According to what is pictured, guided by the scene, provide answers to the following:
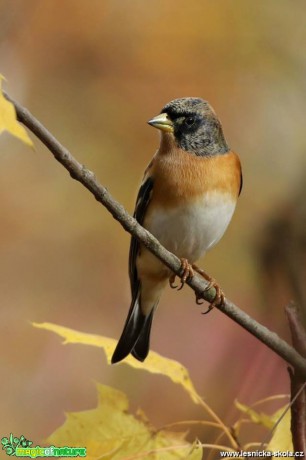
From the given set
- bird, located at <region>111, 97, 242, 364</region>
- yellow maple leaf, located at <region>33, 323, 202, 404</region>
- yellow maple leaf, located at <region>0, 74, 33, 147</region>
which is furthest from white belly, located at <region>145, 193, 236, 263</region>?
yellow maple leaf, located at <region>0, 74, 33, 147</region>

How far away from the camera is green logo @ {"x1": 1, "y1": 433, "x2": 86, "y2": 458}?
1.13 meters

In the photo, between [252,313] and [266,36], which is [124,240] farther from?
[266,36]

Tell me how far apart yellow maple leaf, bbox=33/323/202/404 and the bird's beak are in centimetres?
41

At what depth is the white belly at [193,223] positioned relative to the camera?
116 cm

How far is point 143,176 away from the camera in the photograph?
123 centimetres

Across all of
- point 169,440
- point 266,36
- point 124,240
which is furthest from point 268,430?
point 266,36

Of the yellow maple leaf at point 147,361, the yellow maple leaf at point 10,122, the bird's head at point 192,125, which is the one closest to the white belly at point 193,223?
the bird's head at point 192,125

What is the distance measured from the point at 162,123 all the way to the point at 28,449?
2.14 feet

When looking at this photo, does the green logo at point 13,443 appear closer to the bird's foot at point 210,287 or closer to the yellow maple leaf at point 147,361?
the yellow maple leaf at point 147,361

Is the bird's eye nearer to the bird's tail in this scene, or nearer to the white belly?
the white belly

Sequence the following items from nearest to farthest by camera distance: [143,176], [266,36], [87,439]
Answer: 1. [87,439]
2. [143,176]
3. [266,36]

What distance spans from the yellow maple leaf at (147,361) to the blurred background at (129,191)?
2 centimetres

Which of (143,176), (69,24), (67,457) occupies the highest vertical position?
(69,24)

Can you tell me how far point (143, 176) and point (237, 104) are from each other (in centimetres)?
27
